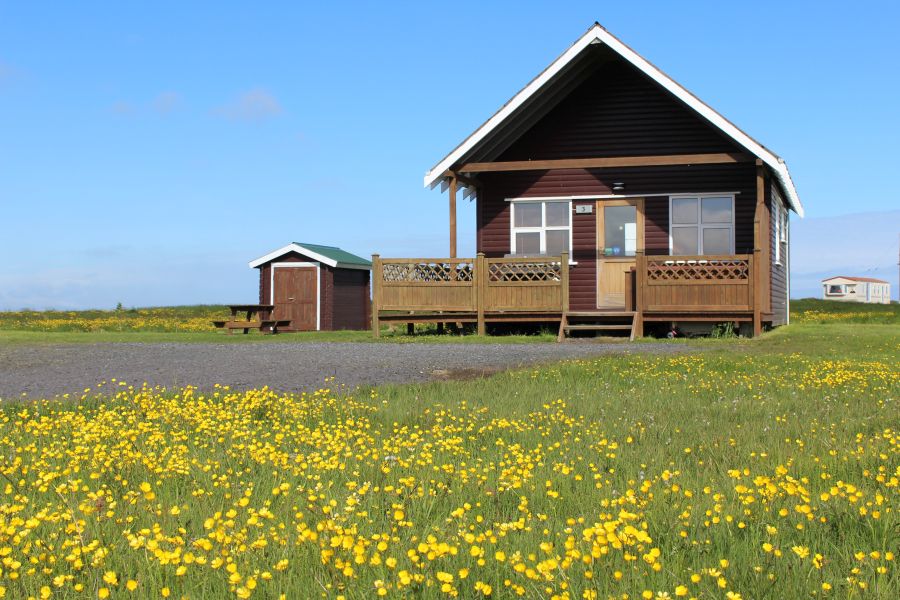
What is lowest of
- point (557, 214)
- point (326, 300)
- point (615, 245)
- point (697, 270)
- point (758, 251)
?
point (326, 300)

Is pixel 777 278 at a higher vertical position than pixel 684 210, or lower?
lower

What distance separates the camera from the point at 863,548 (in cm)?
427

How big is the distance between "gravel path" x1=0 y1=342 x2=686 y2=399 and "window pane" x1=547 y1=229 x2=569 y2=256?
5189 millimetres

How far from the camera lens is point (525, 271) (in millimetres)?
23438

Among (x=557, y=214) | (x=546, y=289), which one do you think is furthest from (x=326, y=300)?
(x=546, y=289)

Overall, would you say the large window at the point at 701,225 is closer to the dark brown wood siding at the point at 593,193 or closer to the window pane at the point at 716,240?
the window pane at the point at 716,240

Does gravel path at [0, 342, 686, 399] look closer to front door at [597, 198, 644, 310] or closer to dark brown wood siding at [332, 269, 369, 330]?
front door at [597, 198, 644, 310]

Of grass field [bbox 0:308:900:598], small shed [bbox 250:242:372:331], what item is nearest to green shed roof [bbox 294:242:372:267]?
small shed [bbox 250:242:372:331]

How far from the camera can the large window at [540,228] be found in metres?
25.3

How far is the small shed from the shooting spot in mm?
36438

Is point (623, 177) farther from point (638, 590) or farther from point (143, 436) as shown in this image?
point (638, 590)

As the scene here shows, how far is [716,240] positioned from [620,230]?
104 inches

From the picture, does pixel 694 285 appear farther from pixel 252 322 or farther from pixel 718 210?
pixel 252 322

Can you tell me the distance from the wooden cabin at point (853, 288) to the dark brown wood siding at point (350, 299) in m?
81.9
